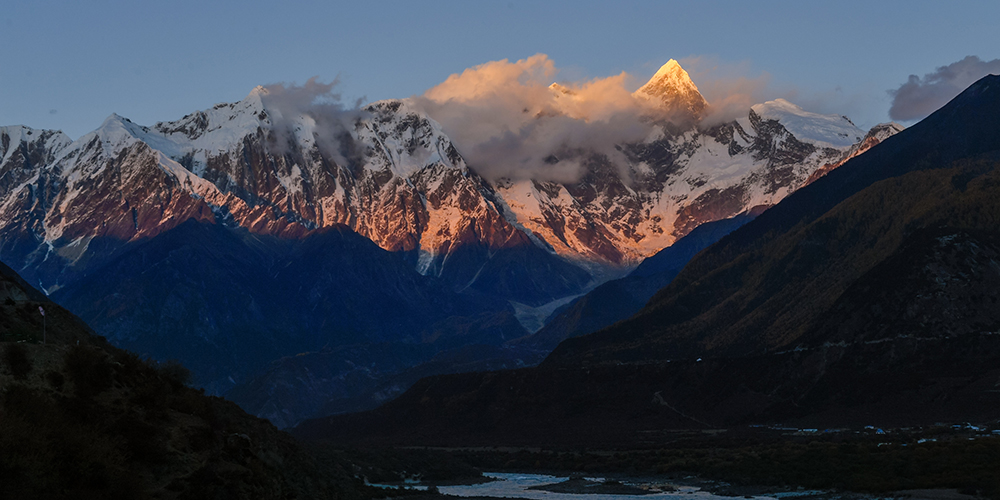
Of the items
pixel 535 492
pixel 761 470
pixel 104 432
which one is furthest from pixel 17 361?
pixel 761 470

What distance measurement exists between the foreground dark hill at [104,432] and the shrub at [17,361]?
0.19ft

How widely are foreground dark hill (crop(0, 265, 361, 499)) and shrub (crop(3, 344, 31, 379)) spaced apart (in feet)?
0.19

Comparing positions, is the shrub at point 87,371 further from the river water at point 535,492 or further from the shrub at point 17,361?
the river water at point 535,492

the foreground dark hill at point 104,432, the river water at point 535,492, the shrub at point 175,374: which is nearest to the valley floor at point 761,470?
the river water at point 535,492

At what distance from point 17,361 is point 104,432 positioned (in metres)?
5.69

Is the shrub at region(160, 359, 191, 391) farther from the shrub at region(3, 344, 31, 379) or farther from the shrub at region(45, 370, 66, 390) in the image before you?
the shrub at region(3, 344, 31, 379)

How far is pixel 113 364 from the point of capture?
6234 centimetres

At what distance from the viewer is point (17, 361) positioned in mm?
55875

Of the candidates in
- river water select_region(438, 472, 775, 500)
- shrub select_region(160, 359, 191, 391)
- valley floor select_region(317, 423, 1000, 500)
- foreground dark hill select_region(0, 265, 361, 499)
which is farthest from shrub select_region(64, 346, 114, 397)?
river water select_region(438, 472, 775, 500)

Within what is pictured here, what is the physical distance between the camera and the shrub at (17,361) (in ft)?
182

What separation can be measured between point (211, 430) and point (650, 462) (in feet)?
402

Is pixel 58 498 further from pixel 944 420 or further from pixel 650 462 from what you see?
pixel 944 420

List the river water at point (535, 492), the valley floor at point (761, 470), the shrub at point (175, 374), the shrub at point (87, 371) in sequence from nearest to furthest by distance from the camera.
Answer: the shrub at point (87, 371) < the shrub at point (175, 374) < the valley floor at point (761, 470) < the river water at point (535, 492)

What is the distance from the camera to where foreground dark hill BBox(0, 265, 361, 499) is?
47.3 meters
